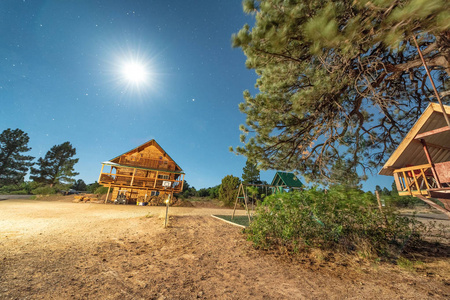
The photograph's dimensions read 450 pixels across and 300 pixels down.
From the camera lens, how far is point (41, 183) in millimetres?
26797

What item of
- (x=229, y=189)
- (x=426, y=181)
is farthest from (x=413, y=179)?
(x=229, y=189)

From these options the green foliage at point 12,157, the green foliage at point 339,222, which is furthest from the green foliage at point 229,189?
the green foliage at point 12,157

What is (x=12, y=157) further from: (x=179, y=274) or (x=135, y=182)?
(x=179, y=274)

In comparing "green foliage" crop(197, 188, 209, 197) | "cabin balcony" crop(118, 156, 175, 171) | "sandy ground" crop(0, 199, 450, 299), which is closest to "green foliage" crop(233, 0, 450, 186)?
"sandy ground" crop(0, 199, 450, 299)

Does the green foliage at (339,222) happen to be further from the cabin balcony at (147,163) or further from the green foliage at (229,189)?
the cabin balcony at (147,163)

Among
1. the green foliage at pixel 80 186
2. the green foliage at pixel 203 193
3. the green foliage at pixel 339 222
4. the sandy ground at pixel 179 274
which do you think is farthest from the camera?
the green foliage at pixel 80 186

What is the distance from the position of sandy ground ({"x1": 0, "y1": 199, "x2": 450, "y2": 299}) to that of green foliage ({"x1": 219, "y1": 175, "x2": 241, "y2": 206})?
713 inches

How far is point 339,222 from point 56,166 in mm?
41896

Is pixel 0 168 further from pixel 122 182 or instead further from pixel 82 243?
pixel 82 243

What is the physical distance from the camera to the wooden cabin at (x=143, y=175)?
64.7ft

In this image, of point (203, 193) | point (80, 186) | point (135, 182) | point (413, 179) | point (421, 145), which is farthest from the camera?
point (80, 186)

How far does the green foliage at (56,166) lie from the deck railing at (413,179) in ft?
123

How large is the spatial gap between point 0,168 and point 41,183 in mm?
13671

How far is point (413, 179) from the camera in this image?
4.97 meters
